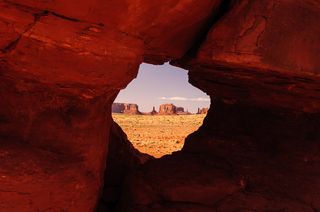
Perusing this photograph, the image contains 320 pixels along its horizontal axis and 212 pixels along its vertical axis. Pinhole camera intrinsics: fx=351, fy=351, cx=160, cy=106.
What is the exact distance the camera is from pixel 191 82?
5.15 m

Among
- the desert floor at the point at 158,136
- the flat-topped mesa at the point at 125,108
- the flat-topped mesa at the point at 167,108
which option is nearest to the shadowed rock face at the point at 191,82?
the desert floor at the point at 158,136

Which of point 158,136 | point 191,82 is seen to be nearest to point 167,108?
point 158,136

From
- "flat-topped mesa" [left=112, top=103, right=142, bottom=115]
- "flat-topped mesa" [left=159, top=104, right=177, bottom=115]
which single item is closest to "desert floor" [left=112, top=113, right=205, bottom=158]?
"flat-topped mesa" [left=112, top=103, right=142, bottom=115]

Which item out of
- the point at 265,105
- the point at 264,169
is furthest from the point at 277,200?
the point at 265,105

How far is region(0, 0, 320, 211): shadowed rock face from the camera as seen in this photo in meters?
2.84

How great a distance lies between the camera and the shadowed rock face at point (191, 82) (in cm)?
284

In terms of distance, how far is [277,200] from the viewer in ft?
13.2

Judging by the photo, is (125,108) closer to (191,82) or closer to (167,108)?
(167,108)

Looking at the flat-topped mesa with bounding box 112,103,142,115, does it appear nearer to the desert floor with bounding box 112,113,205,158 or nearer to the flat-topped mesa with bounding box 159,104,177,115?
the flat-topped mesa with bounding box 159,104,177,115

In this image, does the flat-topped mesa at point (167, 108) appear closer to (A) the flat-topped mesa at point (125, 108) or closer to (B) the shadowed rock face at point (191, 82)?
(A) the flat-topped mesa at point (125, 108)

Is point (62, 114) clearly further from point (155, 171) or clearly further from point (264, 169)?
point (264, 169)

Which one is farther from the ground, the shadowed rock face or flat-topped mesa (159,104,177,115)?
the shadowed rock face

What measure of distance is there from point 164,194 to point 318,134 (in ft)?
7.36

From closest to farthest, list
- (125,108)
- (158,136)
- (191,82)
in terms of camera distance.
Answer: (191,82) → (158,136) → (125,108)
